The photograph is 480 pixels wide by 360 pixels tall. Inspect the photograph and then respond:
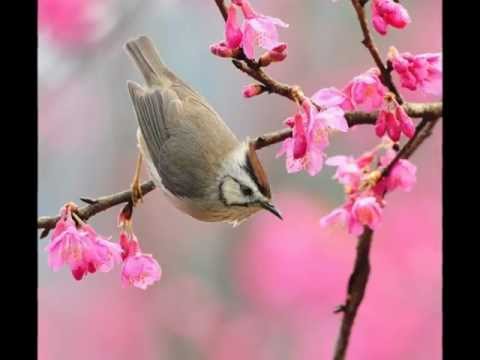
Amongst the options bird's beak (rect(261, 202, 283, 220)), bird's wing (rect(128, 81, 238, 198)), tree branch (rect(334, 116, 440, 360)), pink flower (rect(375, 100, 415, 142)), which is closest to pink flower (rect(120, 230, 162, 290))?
bird's wing (rect(128, 81, 238, 198))

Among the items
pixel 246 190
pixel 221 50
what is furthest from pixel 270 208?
pixel 221 50

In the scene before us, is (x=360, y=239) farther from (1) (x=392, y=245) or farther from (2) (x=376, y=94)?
(2) (x=376, y=94)

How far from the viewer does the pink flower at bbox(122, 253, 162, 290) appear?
1.22 m

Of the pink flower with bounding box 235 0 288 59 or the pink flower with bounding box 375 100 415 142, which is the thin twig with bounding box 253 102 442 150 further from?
the pink flower with bounding box 235 0 288 59

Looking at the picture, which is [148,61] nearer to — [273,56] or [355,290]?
[273,56]

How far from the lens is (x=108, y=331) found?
1277 millimetres

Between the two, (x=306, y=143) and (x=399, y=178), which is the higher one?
(x=306, y=143)

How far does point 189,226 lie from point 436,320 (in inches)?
17.2

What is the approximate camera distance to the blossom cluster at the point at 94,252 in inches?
46.3

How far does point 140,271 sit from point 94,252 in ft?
0.29

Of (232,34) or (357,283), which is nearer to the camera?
(232,34)

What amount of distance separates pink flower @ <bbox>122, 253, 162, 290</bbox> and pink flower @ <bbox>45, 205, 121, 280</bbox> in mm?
24

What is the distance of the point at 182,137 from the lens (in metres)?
1.23
